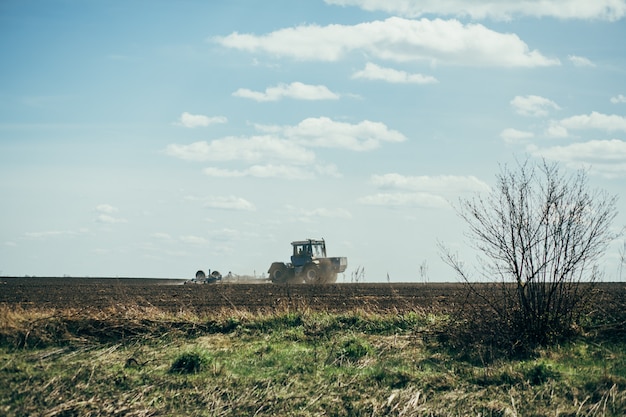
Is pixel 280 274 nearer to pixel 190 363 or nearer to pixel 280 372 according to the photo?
pixel 190 363

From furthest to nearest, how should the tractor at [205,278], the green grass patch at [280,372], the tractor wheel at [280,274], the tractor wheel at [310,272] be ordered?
the tractor at [205,278] < the tractor wheel at [280,274] < the tractor wheel at [310,272] < the green grass patch at [280,372]

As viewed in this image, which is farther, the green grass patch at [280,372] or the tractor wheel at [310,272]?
the tractor wheel at [310,272]

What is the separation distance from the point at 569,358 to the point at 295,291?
22.3 m

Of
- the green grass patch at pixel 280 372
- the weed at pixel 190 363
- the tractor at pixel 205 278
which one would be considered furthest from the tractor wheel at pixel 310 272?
the weed at pixel 190 363

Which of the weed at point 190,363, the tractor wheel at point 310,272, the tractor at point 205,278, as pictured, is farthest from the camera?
the tractor at point 205,278

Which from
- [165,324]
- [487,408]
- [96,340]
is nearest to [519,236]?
[487,408]

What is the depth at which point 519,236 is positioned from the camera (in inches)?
587

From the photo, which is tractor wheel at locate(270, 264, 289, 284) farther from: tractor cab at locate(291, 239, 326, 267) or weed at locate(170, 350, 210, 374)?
weed at locate(170, 350, 210, 374)

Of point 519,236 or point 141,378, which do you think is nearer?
point 141,378

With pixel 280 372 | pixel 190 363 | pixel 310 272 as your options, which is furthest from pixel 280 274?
pixel 280 372

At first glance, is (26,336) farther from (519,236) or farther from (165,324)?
(519,236)

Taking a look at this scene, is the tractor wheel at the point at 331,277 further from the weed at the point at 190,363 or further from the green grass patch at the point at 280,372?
the weed at the point at 190,363

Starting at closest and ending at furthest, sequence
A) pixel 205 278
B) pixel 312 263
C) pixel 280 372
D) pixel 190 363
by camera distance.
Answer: pixel 280 372
pixel 190 363
pixel 312 263
pixel 205 278

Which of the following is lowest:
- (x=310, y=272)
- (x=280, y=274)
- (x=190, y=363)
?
(x=190, y=363)
